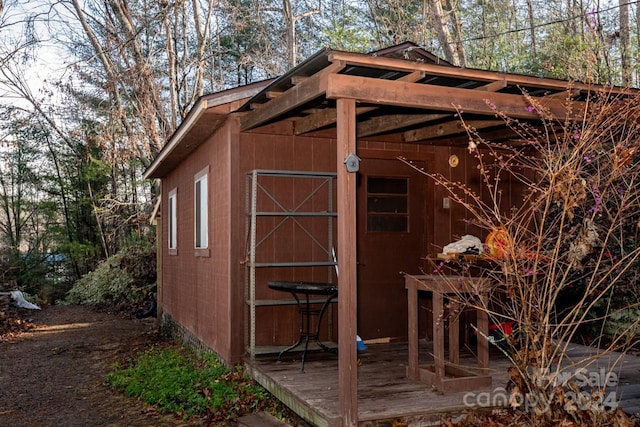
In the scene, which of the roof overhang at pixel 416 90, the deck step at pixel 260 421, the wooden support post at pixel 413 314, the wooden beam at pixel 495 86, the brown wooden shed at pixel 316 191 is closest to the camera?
the roof overhang at pixel 416 90

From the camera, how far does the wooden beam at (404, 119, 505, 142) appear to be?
5848 millimetres

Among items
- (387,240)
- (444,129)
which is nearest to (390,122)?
(444,129)

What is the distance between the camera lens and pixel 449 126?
6.08 metres

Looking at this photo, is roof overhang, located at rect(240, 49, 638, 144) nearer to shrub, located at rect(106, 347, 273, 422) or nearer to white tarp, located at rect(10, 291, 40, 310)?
shrub, located at rect(106, 347, 273, 422)

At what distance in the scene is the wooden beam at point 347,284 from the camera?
3754 mm

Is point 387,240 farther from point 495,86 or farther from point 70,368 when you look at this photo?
point 70,368

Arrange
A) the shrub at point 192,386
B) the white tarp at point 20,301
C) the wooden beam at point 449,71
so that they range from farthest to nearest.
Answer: the white tarp at point 20,301 → the shrub at point 192,386 → the wooden beam at point 449,71

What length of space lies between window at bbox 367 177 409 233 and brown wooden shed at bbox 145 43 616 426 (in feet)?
0.04

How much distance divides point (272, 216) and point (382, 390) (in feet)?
7.59

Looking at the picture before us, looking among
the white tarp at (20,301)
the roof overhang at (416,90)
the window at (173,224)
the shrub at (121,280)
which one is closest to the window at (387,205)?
the roof overhang at (416,90)

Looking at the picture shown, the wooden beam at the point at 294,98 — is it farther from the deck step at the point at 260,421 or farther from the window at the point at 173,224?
the window at the point at 173,224

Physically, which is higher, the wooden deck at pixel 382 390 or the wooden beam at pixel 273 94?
the wooden beam at pixel 273 94

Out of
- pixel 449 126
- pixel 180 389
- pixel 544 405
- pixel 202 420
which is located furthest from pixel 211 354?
pixel 544 405

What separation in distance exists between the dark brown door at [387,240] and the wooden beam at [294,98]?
62.7 inches
